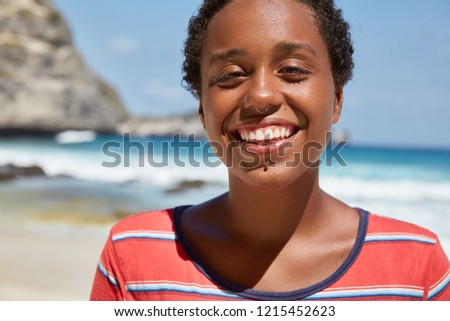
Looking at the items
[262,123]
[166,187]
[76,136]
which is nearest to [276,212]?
[262,123]

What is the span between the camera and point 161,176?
49.0 ft

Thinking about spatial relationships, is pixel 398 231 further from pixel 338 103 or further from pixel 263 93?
pixel 263 93

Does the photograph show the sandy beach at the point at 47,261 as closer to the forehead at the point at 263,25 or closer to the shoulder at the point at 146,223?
the shoulder at the point at 146,223

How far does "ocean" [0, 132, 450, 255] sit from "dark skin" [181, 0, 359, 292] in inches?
197

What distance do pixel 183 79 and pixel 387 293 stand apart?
41.3 inches

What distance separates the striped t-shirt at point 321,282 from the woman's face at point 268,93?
12.4 inches

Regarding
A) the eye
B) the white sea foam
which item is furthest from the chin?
the white sea foam

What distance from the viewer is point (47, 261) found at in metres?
6.38

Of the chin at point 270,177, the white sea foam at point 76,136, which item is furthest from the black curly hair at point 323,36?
the white sea foam at point 76,136

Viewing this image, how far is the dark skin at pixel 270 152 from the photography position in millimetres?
1589

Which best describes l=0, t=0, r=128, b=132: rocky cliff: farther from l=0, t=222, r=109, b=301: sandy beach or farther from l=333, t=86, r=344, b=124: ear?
l=333, t=86, r=344, b=124: ear

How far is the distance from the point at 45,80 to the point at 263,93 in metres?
35.3
